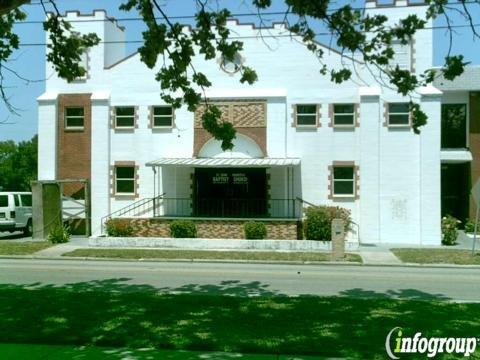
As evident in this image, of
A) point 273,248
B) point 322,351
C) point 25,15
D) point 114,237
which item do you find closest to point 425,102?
point 273,248

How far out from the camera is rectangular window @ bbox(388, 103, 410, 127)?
24.5m

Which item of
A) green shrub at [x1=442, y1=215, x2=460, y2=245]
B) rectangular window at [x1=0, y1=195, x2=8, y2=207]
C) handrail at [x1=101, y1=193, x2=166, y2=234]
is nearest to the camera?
green shrub at [x1=442, y1=215, x2=460, y2=245]

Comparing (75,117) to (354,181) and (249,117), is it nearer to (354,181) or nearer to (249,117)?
(249,117)

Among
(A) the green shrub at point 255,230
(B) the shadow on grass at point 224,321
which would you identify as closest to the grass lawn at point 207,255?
(A) the green shrub at point 255,230

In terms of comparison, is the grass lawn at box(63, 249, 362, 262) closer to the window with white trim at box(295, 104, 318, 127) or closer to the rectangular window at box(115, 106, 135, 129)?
the window with white trim at box(295, 104, 318, 127)

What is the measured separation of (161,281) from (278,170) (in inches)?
477

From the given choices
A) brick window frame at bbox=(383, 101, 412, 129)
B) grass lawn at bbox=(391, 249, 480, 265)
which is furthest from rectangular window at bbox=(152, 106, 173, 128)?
grass lawn at bbox=(391, 249, 480, 265)

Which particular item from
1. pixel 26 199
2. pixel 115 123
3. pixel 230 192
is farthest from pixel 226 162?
pixel 26 199

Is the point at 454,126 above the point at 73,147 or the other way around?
above

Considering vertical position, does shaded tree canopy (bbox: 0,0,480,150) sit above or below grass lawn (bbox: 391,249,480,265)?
above

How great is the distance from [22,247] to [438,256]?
14.5 metres

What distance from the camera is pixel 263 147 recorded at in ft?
80.2

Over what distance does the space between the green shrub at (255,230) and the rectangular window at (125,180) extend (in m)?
5.95

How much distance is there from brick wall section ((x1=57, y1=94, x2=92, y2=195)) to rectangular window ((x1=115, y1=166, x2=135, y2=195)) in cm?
153
